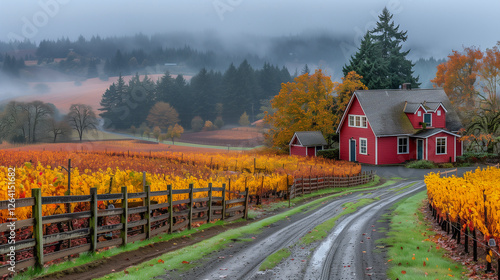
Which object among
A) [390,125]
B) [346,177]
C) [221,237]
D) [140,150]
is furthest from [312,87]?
[221,237]

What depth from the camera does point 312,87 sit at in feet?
201

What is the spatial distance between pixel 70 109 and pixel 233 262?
18.6 metres

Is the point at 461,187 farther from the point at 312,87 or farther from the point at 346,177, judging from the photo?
the point at 312,87

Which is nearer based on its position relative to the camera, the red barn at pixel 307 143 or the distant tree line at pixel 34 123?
the distant tree line at pixel 34 123

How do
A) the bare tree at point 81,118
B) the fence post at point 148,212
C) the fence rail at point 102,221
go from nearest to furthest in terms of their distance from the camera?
1. the fence rail at point 102,221
2. the fence post at point 148,212
3. the bare tree at point 81,118

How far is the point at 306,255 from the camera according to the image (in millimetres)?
11906

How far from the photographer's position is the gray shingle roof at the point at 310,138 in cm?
5572

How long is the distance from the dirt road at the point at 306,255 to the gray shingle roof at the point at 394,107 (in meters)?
34.2

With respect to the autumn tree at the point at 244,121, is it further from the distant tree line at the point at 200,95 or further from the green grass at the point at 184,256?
the green grass at the point at 184,256

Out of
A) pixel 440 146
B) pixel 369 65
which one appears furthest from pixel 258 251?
pixel 369 65

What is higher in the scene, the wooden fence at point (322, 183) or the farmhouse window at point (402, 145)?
the farmhouse window at point (402, 145)

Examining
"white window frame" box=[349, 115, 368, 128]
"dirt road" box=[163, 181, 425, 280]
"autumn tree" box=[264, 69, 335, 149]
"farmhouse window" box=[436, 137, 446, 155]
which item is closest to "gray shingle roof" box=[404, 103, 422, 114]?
"farmhouse window" box=[436, 137, 446, 155]

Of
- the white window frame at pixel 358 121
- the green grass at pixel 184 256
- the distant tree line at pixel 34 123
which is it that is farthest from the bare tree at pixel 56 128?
the white window frame at pixel 358 121

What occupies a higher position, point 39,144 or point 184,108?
point 184,108
